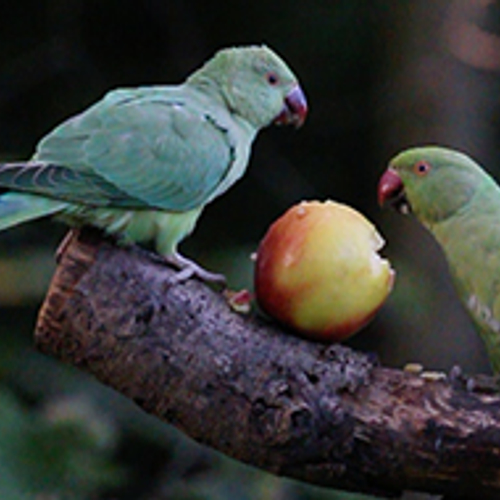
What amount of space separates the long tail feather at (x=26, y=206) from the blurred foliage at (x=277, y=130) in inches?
64.9

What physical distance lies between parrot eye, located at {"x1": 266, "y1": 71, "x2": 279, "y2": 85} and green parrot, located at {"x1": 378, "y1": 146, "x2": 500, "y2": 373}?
533 millimetres

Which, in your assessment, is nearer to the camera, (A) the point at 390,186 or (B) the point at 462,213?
(B) the point at 462,213

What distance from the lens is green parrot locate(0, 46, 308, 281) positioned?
2.39 metres

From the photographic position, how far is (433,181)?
3.14m

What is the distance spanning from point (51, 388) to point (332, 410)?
6.93 ft

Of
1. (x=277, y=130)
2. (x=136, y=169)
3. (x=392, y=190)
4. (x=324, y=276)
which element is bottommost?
(x=277, y=130)

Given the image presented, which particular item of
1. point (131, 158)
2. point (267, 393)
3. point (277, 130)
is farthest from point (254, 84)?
point (277, 130)

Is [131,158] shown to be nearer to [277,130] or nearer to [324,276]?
[324,276]

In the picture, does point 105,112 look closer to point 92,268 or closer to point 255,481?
point 92,268

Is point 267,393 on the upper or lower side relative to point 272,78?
lower

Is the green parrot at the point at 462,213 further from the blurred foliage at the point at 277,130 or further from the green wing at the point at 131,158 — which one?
the blurred foliage at the point at 277,130

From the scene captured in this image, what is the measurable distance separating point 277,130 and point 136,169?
268cm

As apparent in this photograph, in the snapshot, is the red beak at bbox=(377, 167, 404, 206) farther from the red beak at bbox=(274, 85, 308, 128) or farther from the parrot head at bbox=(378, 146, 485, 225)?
the red beak at bbox=(274, 85, 308, 128)

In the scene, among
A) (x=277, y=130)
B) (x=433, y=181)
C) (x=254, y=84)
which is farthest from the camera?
(x=277, y=130)
